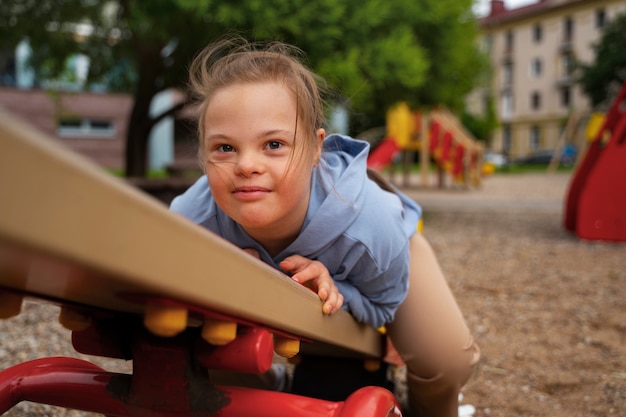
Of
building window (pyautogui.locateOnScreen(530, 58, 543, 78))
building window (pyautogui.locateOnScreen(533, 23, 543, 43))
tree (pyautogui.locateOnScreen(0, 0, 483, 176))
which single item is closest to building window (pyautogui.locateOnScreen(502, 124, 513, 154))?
building window (pyautogui.locateOnScreen(530, 58, 543, 78))

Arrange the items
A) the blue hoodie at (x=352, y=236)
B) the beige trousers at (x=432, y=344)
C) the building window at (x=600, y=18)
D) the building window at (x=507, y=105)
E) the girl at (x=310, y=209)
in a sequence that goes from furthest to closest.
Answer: the building window at (x=507, y=105) < the building window at (x=600, y=18) < the beige trousers at (x=432, y=344) < the blue hoodie at (x=352, y=236) < the girl at (x=310, y=209)

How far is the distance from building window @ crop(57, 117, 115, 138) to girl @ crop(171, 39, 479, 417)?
20911 mm

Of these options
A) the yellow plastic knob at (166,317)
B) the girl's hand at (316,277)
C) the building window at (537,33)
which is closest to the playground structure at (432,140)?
the girl's hand at (316,277)

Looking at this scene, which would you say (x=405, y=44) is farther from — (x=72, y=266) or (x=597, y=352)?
(x=72, y=266)

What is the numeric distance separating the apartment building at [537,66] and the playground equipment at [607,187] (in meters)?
33.8

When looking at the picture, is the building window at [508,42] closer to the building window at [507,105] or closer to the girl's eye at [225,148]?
the building window at [507,105]

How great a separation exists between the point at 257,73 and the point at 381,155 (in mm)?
10374

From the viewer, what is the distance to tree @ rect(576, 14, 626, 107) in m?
25.8

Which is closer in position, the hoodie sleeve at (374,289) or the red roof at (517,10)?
the hoodie sleeve at (374,289)

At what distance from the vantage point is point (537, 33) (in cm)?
4119

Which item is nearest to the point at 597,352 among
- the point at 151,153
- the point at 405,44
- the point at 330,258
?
the point at 330,258

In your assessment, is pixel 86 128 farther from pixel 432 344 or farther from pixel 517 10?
pixel 517 10

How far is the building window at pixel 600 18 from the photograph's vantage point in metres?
36.4

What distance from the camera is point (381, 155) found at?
11.5 meters
